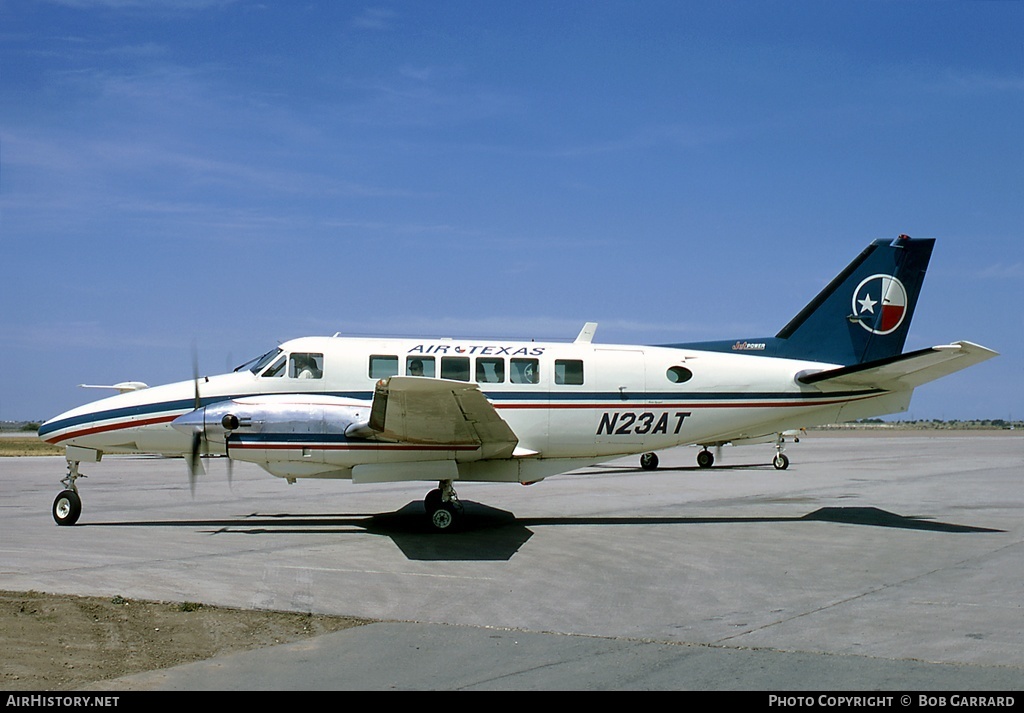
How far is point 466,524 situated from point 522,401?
7.65 feet

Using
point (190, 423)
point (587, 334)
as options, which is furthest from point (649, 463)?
point (190, 423)

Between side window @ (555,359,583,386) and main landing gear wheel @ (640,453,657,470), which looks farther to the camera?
main landing gear wheel @ (640,453,657,470)

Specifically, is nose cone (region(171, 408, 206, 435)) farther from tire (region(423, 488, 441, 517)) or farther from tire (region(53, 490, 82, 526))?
tire (region(423, 488, 441, 517))

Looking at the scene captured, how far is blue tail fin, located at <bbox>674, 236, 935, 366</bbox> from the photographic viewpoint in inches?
670

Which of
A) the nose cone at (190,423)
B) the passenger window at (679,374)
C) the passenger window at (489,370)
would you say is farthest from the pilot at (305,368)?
the passenger window at (679,374)

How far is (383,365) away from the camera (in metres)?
15.5

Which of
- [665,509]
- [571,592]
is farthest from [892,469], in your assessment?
[571,592]

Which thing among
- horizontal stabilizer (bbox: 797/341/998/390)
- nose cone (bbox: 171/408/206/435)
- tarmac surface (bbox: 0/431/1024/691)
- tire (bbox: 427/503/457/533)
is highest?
horizontal stabilizer (bbox: 797/341/998/390)

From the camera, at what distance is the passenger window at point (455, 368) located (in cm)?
1540

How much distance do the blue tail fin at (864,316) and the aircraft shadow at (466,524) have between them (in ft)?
9.96

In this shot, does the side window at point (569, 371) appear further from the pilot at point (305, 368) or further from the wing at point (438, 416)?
the pilot at point (305, 368)

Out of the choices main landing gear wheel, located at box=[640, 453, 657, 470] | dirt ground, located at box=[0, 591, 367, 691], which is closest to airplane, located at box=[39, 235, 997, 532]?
dirt ground, located at box=[0, 591, 367, 691]

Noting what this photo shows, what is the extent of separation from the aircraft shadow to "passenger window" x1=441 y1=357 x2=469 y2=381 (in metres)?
2.47
